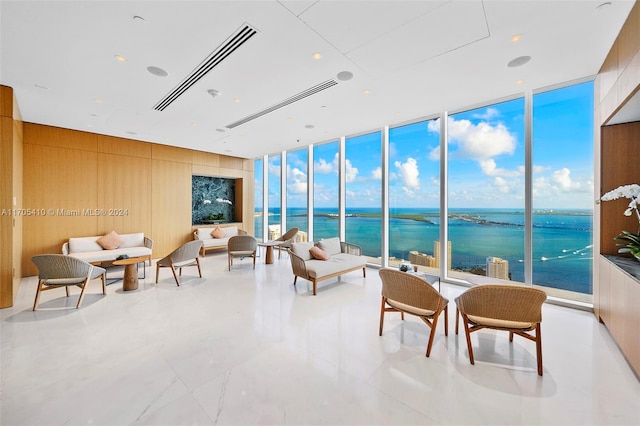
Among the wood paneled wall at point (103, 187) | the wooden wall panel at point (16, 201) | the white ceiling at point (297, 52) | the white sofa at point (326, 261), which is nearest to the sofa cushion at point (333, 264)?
the white sofa at point (326, 261)

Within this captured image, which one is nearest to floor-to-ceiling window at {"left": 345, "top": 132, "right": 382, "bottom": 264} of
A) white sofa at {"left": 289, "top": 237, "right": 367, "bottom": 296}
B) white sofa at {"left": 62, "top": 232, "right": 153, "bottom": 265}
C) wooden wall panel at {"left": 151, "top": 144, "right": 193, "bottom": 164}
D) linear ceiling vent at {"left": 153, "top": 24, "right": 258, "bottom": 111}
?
white sofa at {"left": 289, "top": 237, "right": 367, "bottom": 296}

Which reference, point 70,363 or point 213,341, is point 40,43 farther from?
point 213,341

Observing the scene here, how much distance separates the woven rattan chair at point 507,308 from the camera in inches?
86.8

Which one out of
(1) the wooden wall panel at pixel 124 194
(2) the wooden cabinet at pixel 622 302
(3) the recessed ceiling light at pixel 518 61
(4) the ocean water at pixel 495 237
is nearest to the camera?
(2) the wooden cabinet at pixel 622 302

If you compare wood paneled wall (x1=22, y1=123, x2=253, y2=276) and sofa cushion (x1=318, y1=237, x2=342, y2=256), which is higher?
wood paneled wall (x1=22, y1=123, x2=253, y2=276)

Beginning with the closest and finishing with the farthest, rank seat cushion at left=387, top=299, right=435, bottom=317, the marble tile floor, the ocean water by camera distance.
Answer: the marble tile floor < seat cushion at left=387, top=299, right=435, bottom=317 < the ocean water

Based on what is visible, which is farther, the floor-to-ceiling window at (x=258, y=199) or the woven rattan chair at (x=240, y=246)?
the floor-to-ceiling window at (x=258, y=199)

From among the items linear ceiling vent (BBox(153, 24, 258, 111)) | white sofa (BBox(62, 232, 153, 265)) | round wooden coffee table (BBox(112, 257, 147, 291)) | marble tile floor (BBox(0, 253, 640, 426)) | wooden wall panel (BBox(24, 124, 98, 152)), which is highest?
linear ceiling vent (BBox(153, 24, 258, 111))

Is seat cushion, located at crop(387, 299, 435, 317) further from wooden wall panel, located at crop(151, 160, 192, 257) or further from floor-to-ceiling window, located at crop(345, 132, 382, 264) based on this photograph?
wooden wall panel, located at crop(151, 160, 192, 257)

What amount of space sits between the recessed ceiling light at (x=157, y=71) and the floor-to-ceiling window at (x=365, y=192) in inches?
167

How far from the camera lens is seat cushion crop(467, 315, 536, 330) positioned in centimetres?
227

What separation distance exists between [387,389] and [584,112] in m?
4.77

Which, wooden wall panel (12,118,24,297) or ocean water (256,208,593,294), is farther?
wooden wall panel (12,118,24,297)

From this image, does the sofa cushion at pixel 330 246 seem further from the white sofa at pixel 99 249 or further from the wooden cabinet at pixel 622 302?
the wooden cabinet at pixel 622 302
